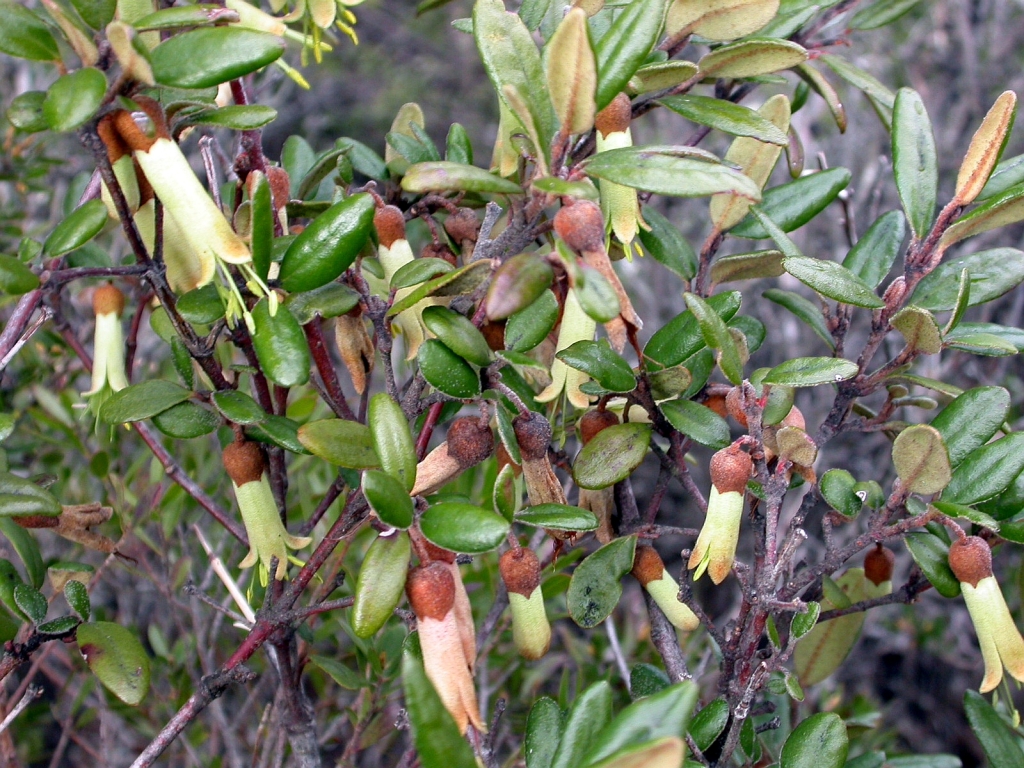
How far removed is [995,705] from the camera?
1.21 meters

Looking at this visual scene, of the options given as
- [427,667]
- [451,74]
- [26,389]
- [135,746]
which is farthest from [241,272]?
[451,74]

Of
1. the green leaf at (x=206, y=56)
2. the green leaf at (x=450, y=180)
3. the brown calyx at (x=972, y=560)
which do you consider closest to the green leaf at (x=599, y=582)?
the brown calyx at (x=972, y=560)

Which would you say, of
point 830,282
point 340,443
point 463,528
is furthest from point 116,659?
point 830,282

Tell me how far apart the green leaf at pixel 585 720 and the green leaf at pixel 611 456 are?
21cm

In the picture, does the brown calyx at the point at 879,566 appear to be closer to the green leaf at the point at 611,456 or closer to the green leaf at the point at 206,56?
the green leaf at the point at 611,456

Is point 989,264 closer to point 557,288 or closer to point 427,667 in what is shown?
point 557,288

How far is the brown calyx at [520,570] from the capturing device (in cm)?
88

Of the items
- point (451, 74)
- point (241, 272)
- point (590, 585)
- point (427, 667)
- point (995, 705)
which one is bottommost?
point (451, 74)

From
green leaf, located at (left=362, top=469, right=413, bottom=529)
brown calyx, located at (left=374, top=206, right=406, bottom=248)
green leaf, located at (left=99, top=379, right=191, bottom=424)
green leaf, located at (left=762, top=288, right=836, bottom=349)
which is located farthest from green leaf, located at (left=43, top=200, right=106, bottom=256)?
green leaf, located at (left=762, top=288, right=836, bottom=349)

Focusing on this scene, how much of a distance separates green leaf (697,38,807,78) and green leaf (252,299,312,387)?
19.4 inches

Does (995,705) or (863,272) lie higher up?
(863,272)

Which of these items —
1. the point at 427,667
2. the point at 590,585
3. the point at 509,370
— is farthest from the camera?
the point at 590,585

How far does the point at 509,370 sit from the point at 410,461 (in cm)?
15

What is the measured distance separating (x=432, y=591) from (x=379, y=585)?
0.14 feet
